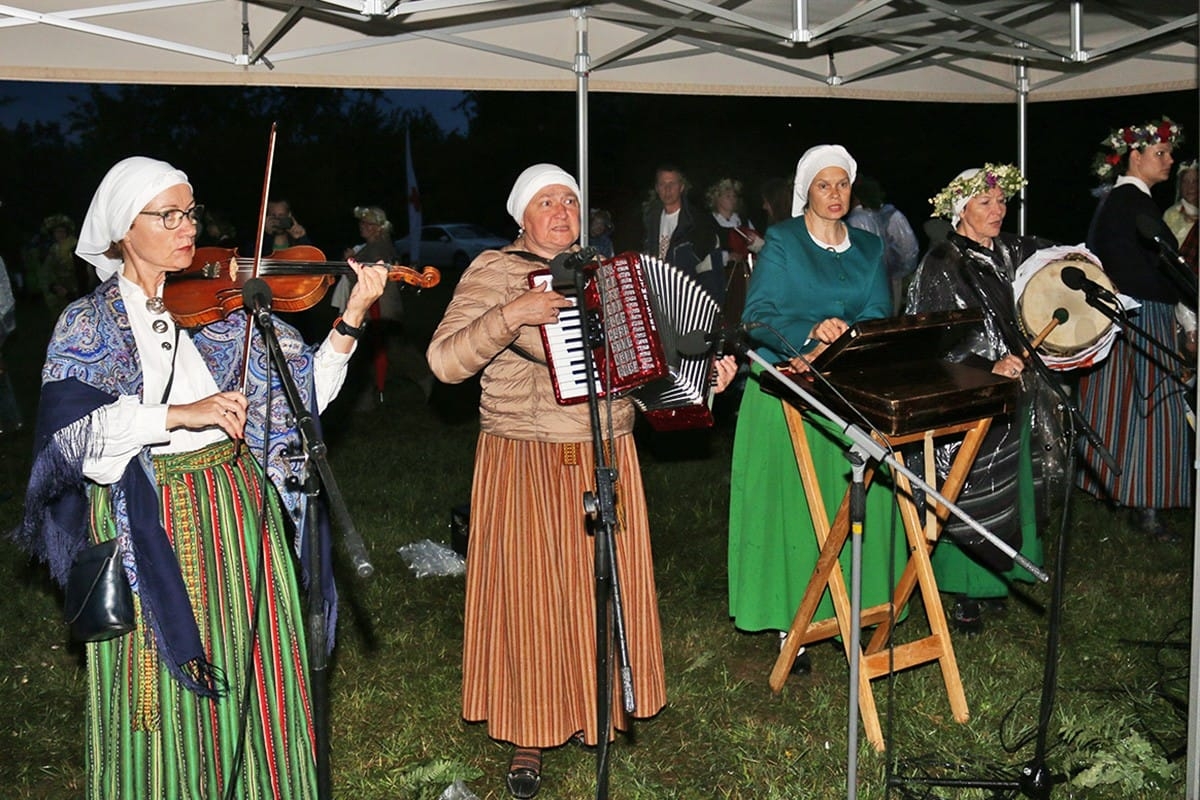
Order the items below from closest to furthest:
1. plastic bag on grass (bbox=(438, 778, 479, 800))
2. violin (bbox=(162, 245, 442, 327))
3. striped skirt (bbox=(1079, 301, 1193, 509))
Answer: violin (bbox=(162, 245, 442, 327)) → plastic bag on grass (bbox=(438, 778, 479, 800)) → striped skirt (bbox=(1079, 301, 1193, 509))

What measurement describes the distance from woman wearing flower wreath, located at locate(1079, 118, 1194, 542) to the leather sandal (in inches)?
153

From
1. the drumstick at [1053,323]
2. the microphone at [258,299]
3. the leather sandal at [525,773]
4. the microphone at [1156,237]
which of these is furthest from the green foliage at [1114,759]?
the microphone at [258,299]

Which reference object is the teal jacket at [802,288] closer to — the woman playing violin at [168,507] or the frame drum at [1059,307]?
the frame drum at [1059,307]

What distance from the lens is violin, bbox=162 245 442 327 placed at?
3293mm

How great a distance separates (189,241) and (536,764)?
206cm

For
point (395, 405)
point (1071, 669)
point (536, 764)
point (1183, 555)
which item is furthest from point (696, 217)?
point (536, 764)

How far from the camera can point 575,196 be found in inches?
159

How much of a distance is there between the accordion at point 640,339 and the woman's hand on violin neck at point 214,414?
967 millimetres

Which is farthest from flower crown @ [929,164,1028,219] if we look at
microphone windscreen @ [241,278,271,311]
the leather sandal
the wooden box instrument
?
microphone windscreen @ [241,278,271,311]

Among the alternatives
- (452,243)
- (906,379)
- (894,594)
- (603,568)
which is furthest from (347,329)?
(452,243)

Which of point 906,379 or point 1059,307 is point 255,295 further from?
point 1059,307

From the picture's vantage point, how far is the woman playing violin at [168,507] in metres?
3.10

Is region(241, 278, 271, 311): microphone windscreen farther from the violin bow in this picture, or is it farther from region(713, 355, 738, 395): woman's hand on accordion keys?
region(713, 355, 738, 395): woman's hand on accordion keys

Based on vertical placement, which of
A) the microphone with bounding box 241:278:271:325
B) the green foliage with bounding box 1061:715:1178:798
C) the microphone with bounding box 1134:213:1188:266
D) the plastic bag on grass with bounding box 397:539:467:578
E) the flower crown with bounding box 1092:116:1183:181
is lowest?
the green foliage with bounding box 1061:715:1178:798
